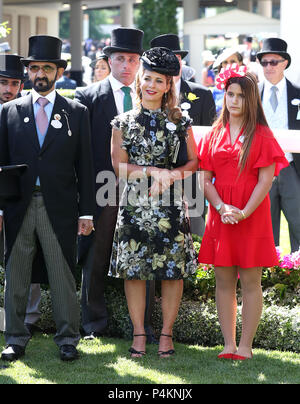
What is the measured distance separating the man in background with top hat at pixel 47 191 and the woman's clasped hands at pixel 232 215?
36.6 inches

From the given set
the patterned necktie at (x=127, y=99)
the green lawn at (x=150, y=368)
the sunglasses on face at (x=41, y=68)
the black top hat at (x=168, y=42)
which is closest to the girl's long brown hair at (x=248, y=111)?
the patterned necktie at (x=127, y=99)

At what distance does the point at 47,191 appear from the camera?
5461mm

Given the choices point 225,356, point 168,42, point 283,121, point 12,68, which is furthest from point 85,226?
point 283,121

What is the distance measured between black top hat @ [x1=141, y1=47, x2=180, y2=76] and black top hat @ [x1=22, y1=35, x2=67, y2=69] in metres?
0.59

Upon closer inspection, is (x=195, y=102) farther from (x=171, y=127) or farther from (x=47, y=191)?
→ (x=47, y=191)

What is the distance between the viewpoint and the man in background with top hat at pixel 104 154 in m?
6.14

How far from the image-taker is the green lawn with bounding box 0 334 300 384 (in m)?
5.09

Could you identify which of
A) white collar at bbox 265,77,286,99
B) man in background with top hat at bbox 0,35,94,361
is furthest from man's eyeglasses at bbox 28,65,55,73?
white collar at bbox 265,77,286,99

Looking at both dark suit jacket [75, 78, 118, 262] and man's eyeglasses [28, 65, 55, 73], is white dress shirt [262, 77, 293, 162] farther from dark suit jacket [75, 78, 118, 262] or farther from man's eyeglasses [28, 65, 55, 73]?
man's eyeglasses [28, 65, 55, 73]

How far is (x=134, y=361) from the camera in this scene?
5.52 m

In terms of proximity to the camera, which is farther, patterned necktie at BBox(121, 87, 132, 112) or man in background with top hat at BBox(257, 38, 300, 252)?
man in background with top hat at BBox(257, 38, 300, 252)

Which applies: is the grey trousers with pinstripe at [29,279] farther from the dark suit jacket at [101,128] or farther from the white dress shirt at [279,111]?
the white dress shirt at [279,111]

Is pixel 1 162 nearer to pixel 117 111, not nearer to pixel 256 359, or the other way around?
pixel 117 111

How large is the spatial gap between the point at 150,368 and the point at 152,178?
4.08 feet
